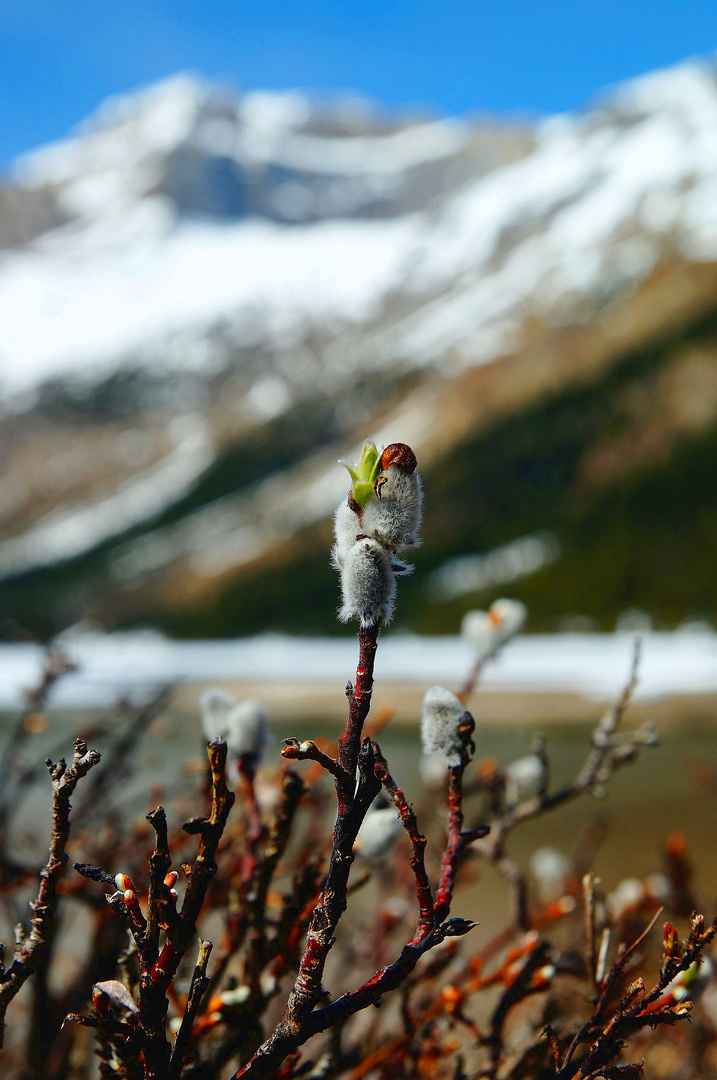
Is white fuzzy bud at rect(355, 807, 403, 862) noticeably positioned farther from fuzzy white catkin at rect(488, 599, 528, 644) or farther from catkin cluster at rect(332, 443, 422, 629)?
fuzzy white catkin at rect(488, 599, 528, 644)

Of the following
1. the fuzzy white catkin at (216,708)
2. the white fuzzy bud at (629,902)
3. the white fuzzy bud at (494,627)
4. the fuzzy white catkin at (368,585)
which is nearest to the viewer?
the fuzzy white catkin at (368,585)

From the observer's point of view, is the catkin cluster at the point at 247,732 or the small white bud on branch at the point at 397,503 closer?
the small white bud on branch at the point at 397,503

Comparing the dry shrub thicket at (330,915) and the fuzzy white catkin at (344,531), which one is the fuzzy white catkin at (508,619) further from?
the fuzzy white catkin at (344,531)

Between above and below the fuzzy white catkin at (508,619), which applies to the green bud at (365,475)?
above

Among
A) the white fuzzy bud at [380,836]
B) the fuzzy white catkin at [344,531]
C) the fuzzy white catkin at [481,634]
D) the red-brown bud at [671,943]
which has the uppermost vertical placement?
the fuzzy white catkin at [344,531]

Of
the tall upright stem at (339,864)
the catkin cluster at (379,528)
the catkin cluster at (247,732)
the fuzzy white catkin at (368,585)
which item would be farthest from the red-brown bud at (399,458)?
the catkin cluster at (247,732)

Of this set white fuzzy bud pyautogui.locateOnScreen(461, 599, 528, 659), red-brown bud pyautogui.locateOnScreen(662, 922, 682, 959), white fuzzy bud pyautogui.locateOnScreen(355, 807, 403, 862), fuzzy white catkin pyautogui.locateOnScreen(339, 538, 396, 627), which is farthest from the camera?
white fuzzy bud pyautogui.locateOnScreen(461, 599, 528, 659)

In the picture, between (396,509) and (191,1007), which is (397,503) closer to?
(396,509)

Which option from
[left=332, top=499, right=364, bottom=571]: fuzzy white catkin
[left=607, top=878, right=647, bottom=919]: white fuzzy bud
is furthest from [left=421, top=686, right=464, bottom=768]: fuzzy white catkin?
[left=607, top=878, right=647, bottom=919]: white fuzzy bud
